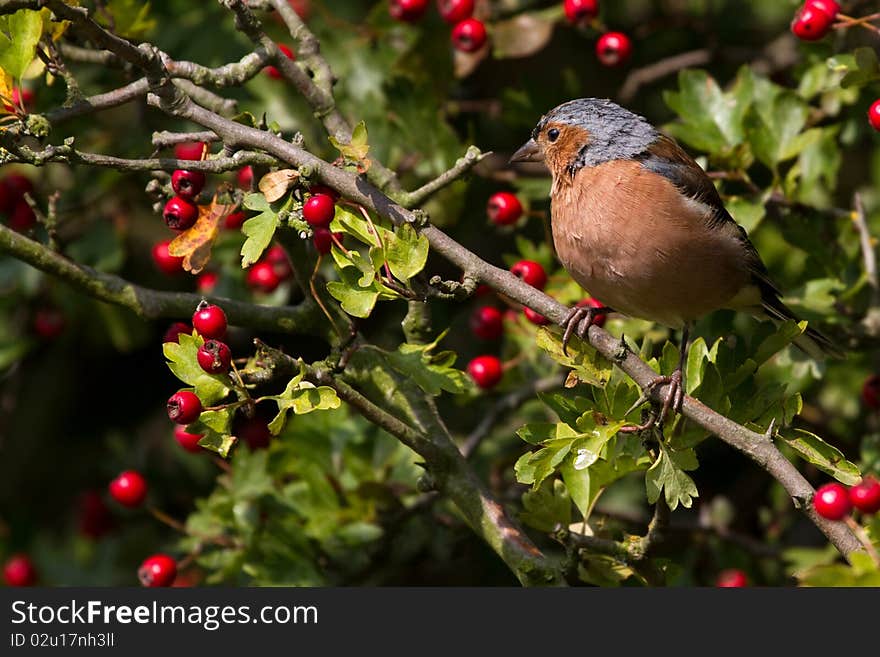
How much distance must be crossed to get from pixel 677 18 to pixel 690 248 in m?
1.89

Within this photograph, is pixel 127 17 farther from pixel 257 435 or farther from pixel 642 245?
pixel 642 245

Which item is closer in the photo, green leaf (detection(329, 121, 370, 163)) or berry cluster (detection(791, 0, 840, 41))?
green leaf (detection(329, 121, 370, 163))

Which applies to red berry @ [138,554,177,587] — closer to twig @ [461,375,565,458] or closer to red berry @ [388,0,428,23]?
twig @ [461,375,565,458]

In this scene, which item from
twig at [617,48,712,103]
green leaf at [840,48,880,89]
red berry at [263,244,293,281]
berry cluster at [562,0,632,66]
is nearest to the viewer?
green leaf at [840,48,880,89]

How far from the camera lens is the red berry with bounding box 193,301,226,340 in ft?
→ 9.78

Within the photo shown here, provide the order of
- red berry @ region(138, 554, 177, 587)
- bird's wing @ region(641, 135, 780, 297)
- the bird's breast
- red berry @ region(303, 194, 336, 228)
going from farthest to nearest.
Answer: red berry @ region(138, 554, 177, 587) < bird's wing @ region(641, 135, 780, 297) < the bird's breast < red berry @ region(303, 194, 336, 228)

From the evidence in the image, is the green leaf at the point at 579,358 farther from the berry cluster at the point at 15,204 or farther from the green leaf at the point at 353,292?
the berry cluster at the point at 15,204

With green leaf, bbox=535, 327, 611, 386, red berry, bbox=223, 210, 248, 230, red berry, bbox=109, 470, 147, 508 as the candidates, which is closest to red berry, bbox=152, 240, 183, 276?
red berry, bbox=223, 210, 248, 230

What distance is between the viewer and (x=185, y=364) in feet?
9.66

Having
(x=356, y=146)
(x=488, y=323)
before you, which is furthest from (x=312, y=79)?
(x=488, y=323)

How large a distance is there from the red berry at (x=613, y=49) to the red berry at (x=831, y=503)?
7.29ft

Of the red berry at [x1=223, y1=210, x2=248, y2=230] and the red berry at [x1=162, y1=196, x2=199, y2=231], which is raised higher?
the red berry at [x1=162, y1=196, x2=199, y2=231]

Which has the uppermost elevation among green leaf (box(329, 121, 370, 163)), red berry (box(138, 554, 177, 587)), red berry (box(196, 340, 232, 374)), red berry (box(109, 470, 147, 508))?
green leaf (box(329, 121, 370, 163))

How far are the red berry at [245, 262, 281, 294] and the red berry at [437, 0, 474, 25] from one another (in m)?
1.24
